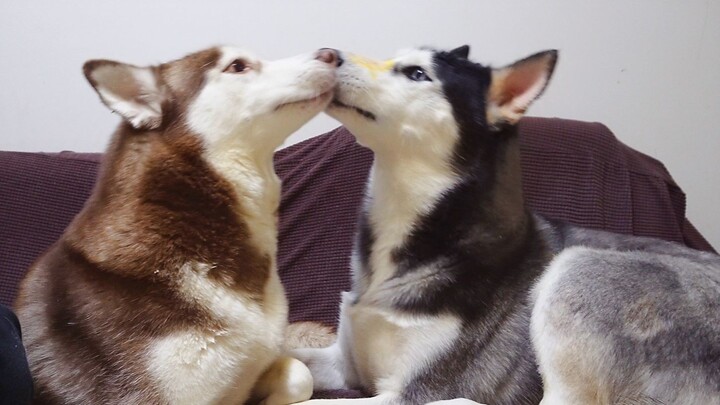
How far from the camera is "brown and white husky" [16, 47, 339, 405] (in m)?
1.38

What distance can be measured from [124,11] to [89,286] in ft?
6.01

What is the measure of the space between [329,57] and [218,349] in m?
0.79

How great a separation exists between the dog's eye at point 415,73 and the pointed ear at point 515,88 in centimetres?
20

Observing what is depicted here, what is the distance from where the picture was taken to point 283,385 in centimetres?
163

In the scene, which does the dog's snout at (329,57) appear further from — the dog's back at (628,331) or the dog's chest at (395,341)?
the dog's back at (628,331)

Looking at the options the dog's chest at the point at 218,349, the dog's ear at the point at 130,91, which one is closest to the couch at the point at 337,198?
the dog's chest at the point at 218,349

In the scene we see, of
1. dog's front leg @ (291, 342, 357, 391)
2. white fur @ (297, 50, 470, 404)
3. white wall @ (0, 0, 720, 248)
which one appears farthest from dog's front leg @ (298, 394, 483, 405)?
white wall @ (0, 0, 720, 248)

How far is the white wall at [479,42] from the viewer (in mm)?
2809

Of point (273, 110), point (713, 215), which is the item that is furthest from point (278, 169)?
point (713, 215)

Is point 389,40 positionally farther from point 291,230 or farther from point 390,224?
point 390,224

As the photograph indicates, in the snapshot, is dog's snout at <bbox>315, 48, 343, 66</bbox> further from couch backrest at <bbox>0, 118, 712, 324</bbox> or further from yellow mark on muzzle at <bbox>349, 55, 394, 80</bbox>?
couch backrest at <bbox>0, 118, 712, 324</bbox>

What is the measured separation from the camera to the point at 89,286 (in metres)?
1.42

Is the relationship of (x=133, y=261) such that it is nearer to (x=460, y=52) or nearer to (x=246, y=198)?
(x=246, y=198)

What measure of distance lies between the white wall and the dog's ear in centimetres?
130
